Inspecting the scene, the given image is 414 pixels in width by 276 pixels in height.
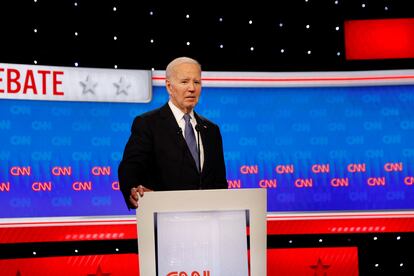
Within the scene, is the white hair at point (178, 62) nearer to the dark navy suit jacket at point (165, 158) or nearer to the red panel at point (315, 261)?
the dark navy suit jacket at point (165, 158)

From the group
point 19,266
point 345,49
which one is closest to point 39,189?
point 19,266

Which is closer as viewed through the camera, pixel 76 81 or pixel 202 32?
pixel 76 81

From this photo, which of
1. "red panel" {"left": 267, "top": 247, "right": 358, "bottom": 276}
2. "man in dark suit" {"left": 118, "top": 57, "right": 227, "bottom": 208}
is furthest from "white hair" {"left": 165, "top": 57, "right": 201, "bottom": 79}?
"red panel" {"left": 267, "top": 247, "right": 358, "bottom": 276}

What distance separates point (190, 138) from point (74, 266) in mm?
2061

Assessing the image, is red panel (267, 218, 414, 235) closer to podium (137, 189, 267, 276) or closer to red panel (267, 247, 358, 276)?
red panel (267, 247, 358, 276)

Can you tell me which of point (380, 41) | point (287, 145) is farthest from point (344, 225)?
point (380, 41)

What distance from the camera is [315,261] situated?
4.04 meters

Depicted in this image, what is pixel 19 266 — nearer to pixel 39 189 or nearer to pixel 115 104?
pixel 39 189

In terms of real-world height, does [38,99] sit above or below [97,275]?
above

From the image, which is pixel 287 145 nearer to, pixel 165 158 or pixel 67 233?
pixel 67 233

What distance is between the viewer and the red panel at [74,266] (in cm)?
364

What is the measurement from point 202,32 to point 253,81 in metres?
0.49

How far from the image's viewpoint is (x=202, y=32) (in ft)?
13.0

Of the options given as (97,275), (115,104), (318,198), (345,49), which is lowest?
(97,275)
